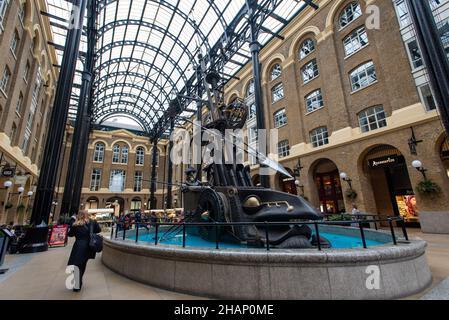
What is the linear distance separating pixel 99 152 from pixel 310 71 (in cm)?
3892

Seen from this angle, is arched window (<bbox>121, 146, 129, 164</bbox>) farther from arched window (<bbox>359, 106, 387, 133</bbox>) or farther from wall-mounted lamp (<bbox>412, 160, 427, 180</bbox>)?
wall-mounted lamp (<bbox>412, 160, 427, 180</bbox>)

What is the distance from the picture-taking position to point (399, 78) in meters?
12.4

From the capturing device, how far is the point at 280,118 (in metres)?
20.5

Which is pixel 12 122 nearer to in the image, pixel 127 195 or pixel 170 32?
pixel 170 32

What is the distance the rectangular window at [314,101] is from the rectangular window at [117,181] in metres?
35.7

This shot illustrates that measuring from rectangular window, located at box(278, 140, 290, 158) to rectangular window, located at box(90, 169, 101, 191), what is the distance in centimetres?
3404

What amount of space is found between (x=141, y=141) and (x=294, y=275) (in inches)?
1815

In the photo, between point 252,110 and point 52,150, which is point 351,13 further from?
point 52,150

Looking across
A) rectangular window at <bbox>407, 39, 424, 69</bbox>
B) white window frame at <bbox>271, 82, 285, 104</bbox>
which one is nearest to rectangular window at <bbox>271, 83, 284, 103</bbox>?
white window frame at <bbox>271, 82, 285, 104</bbox>

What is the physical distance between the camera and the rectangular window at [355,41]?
48.1 ft

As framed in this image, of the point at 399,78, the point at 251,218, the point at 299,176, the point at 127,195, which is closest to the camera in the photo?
the point at 251,218

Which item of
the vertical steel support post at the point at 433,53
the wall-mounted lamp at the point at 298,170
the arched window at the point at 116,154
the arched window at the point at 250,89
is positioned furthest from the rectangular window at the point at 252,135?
the arched window at the point at 116,154

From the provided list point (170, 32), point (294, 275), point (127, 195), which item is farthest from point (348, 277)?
point (127, 195)

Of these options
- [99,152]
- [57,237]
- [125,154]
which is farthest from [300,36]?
[99,152]
